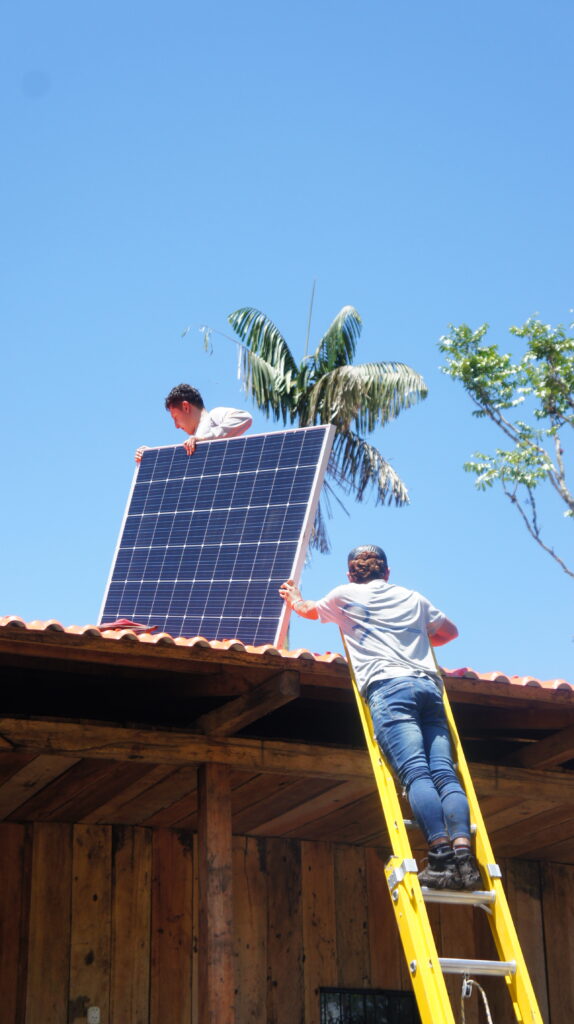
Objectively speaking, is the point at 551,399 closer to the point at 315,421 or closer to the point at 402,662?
the point at 315,421

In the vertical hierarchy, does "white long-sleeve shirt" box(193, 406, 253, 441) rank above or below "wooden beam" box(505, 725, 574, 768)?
above

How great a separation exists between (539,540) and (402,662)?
17533 millimetres

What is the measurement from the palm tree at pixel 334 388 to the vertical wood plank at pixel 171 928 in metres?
19.4

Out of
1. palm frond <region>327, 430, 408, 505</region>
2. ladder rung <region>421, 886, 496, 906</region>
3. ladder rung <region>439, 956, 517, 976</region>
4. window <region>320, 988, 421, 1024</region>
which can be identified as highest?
palm frond <region>327, 430, 408, 505</region>

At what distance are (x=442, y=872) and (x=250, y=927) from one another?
4828 mm

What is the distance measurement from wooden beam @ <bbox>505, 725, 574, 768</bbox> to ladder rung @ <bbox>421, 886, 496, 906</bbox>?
9.85 ft

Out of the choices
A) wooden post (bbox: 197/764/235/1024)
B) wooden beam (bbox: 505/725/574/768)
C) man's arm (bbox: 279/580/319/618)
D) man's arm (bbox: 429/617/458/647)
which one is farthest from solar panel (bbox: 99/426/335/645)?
wooden beam (bbox: 505/725/574/768)

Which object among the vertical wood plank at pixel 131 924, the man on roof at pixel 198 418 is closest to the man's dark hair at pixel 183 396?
the man on roof at pixel 198 418

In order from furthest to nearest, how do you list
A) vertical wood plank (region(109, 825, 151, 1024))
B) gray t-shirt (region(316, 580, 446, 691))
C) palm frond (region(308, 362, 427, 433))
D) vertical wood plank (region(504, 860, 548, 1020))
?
palm frond (region(308, 362, 427, 433)), vertical wood plank (region(504, 860, 548, 1020)), vertical wood plank (region(109, 825, 151, 1024)), gray t-shirt (region(316, 580, 446, 691))

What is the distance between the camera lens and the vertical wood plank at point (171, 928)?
33.5 feet

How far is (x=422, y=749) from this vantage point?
6586 millimetres

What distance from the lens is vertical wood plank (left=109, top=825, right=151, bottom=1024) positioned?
33.1 feet

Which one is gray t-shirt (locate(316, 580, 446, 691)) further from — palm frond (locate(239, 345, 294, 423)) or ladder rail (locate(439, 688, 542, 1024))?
palm frond (locate(239, 345, 294, 423))

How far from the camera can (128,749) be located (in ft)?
27.4
